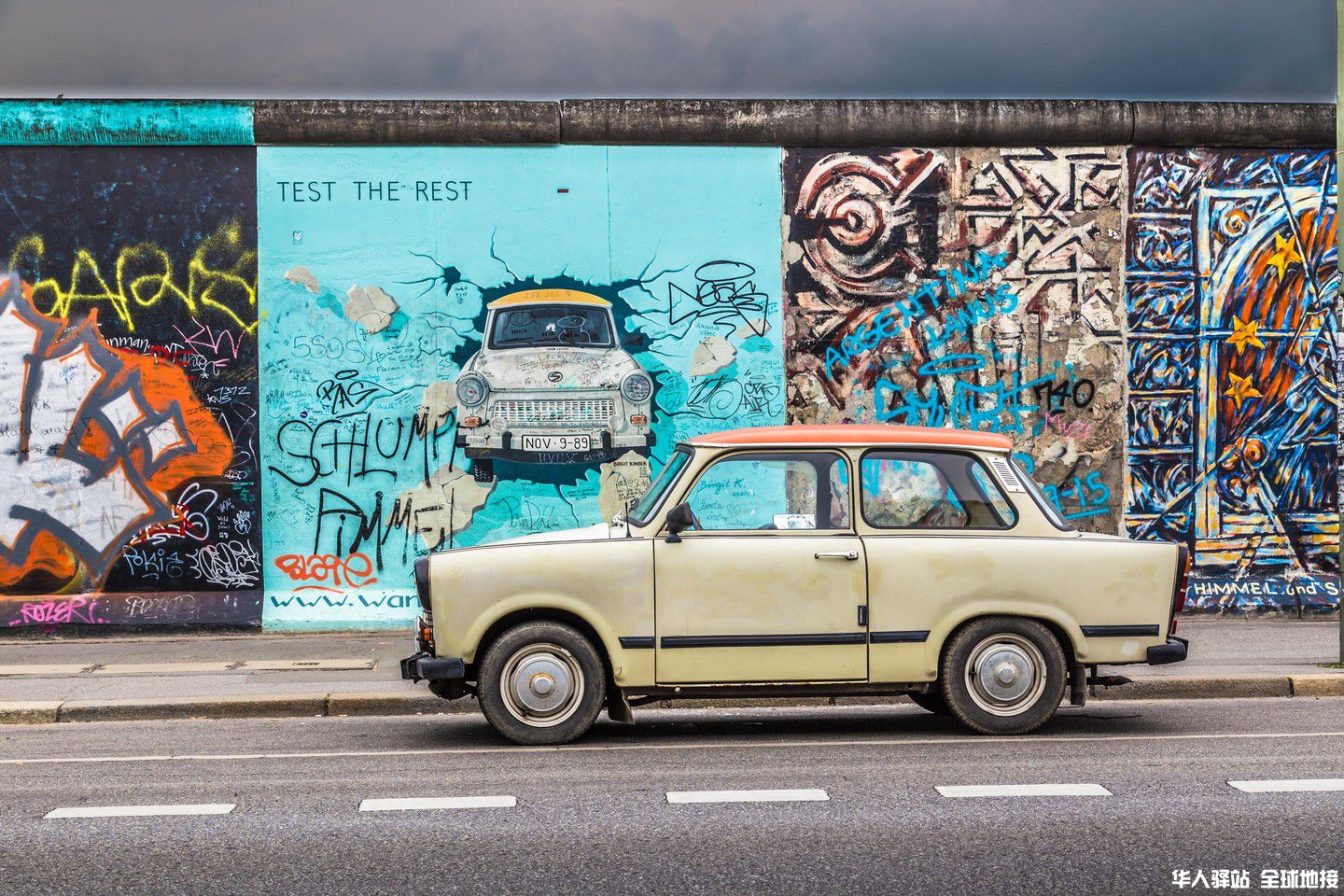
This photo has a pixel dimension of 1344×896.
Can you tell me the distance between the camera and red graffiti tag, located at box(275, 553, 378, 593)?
13.6m

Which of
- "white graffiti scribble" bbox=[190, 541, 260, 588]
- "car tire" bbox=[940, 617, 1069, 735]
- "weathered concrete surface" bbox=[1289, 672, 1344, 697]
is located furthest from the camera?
"white graffiti scribble" bbox=[190, 541, 260, 588]

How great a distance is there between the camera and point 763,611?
816cm

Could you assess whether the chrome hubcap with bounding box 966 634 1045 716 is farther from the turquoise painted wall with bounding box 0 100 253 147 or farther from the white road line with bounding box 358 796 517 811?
the turquoise painted wall with bounding box 0 100 253 147

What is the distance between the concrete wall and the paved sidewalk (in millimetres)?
650

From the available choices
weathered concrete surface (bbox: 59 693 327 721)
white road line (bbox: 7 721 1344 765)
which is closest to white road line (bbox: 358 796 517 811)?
white road line (bbox: 7 721 1344 765)

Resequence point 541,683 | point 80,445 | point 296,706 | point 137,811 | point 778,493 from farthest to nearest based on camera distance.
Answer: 1. point 80,445
2. point 296,706
3. point 778,493
4. point 541,683
5. point 137,811

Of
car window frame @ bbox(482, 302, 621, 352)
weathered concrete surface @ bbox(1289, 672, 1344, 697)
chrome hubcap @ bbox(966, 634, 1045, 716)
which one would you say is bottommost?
weathered concrete surface @ bbox(1289, 672, 1344, 697)

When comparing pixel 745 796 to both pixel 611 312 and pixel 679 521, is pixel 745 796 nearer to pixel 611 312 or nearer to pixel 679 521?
pixel 679 521

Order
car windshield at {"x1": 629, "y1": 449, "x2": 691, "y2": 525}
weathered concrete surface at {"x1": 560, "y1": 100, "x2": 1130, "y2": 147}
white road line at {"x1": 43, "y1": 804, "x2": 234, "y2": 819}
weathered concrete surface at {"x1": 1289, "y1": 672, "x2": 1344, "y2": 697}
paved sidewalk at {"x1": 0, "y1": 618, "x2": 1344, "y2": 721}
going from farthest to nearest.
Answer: weathered concrete surface at {"x1": 560, "y1": 100, "x2": 1130, "y2": 147}, weathered concrete surface at {"x1": 1289, "y1": 672, "x2": 1344, "y2": 697}, paved sidewalk at {"x1": 0, "y1": 618, "x2": 1344, "y2": 721}, car windshield at {"x1": 629, "y1": 449, "x2": 691, "y2": 525}, white road line at {"x1": 43, "y1": 804, "x2": 234, "y2": 819}

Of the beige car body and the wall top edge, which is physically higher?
the wall top edge

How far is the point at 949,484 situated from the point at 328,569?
715cm

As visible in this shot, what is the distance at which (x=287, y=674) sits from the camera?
1108cm

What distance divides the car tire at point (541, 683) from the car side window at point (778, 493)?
1.02 meters

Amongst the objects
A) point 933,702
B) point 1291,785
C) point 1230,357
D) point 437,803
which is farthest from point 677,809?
point 1230,357
